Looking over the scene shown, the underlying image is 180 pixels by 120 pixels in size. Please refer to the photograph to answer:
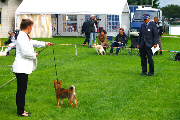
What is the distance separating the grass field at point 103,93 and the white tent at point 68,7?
1333 cm

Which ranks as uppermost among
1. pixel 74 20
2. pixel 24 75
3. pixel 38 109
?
pixel 74 20

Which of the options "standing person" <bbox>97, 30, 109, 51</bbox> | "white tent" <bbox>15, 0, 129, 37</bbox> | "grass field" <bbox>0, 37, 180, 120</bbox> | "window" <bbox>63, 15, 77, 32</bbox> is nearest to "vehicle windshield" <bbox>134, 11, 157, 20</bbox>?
"white tent" <bbox>15, 0, 129, 37</bbox>

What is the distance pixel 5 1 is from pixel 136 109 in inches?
1058

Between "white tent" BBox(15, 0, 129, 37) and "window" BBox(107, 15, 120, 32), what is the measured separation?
15.9 ft

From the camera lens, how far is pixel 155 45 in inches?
403

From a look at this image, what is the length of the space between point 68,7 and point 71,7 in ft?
0.90

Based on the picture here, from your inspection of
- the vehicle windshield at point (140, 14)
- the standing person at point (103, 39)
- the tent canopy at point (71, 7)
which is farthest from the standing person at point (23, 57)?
the vehicle windshield at point (140, 14)

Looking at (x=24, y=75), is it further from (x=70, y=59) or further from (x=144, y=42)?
(x=70, y=59)

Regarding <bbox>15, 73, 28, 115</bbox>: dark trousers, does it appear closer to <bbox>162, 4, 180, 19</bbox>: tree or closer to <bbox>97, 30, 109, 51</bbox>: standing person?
<bbox>97, 30, 109, 51</bbox>: standing person

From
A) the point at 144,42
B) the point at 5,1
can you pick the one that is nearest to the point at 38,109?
the point at 144,42

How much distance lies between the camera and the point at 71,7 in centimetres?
2653

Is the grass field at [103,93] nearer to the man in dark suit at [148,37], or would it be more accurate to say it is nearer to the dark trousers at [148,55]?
the dark trousers at [148,55]

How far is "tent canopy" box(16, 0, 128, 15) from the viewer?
25.5 metres

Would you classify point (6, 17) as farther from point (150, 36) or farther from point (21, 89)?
point (21, 89)
